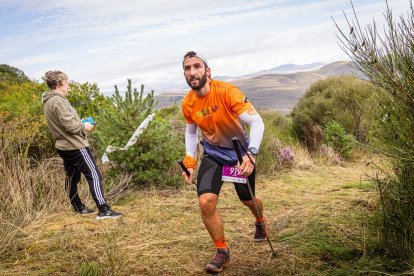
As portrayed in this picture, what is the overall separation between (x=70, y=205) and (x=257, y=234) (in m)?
3.06

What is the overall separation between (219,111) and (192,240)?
1767 mm

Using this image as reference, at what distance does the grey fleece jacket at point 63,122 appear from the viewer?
5.78 m

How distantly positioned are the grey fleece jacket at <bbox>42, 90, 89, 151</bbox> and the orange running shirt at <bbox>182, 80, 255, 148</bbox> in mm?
2168

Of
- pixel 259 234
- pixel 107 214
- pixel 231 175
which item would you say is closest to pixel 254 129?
pixel 231 175

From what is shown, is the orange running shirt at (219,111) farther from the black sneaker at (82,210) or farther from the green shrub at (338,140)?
the green shrub at (338,140)

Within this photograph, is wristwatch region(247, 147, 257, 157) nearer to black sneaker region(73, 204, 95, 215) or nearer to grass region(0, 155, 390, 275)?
grass region(0, 155, 390, 275)

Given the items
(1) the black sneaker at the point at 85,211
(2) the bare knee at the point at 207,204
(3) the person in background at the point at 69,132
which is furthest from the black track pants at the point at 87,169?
(2) the bare knee at the point at 207,204

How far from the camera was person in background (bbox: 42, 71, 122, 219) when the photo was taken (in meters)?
5.81

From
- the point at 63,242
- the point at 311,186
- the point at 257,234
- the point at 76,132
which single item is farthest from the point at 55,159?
the point at 311,186

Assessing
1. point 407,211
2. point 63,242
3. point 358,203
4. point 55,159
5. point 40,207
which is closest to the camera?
point 407,211

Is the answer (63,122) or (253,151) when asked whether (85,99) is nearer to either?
(63,122)

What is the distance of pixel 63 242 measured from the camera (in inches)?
191

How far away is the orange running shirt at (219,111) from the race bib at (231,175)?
0.24m

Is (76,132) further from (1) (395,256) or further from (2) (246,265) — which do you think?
(1) (395,256)
